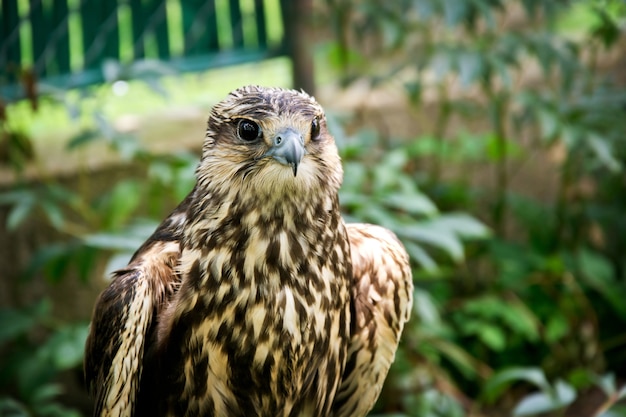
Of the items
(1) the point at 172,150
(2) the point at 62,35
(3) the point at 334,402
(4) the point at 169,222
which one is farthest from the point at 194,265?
(2) the point at 62,35

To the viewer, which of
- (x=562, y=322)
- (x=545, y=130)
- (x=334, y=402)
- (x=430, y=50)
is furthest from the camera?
(x=562, y=322)

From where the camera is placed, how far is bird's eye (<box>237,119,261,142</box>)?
2.20 m

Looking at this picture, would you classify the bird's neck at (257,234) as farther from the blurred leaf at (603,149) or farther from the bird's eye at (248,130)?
the blurred leaf at (603,149)

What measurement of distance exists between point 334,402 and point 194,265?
680mm

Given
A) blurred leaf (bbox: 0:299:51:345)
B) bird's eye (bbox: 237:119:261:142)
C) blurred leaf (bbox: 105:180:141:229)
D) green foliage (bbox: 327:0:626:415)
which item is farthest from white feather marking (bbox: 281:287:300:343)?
blurred leaf (bbox: 0:299:51:345)

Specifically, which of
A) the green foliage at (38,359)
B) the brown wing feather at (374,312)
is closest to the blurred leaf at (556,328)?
the brown wing feather at (374,312)

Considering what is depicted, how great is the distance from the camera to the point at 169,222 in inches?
95.0

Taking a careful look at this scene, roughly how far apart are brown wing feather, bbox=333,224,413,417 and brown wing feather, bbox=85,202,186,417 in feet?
1.85

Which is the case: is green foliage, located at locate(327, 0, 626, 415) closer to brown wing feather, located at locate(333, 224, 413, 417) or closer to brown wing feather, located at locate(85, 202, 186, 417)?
brown wing feather, located at locate(333, 224, 413, 417)

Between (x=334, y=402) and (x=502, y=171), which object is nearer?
(x=334, y=402)

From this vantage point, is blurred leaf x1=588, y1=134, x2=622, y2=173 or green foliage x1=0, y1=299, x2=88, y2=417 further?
blurred leaf x1=588, y1=134, x2=622, y2=173

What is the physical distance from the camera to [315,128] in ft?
7.36

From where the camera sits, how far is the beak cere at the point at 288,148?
2.10 meters

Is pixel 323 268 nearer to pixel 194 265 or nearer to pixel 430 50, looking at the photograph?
pixel 194 265
